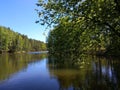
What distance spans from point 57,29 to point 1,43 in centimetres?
14007

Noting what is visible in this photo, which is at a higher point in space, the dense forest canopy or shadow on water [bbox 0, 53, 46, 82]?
the dense forest canopy

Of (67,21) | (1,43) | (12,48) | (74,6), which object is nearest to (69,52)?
(67,21)

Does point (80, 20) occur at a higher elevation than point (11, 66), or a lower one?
higher

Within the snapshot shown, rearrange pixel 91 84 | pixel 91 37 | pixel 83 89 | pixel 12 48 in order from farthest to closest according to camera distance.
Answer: pixel 12 48
pixel 91 84
pixel 83 89
pixel 91 37

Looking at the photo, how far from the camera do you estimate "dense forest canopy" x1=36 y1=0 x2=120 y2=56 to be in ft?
35.6

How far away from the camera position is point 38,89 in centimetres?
2647

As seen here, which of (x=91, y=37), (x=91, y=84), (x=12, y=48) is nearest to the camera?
(x=91, y=37)

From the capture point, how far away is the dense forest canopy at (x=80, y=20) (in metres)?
10.9

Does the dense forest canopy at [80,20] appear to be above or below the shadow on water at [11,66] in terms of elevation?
above

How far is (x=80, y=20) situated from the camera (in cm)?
1177

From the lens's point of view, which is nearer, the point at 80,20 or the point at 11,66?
the point at 80,20

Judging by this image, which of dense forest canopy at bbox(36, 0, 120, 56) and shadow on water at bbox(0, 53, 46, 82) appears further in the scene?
shadow on water at bbox(0, 53, 46, 82)

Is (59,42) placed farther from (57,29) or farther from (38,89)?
(38,89)

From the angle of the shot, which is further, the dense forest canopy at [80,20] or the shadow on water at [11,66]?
the shadow on water at [11,66]
